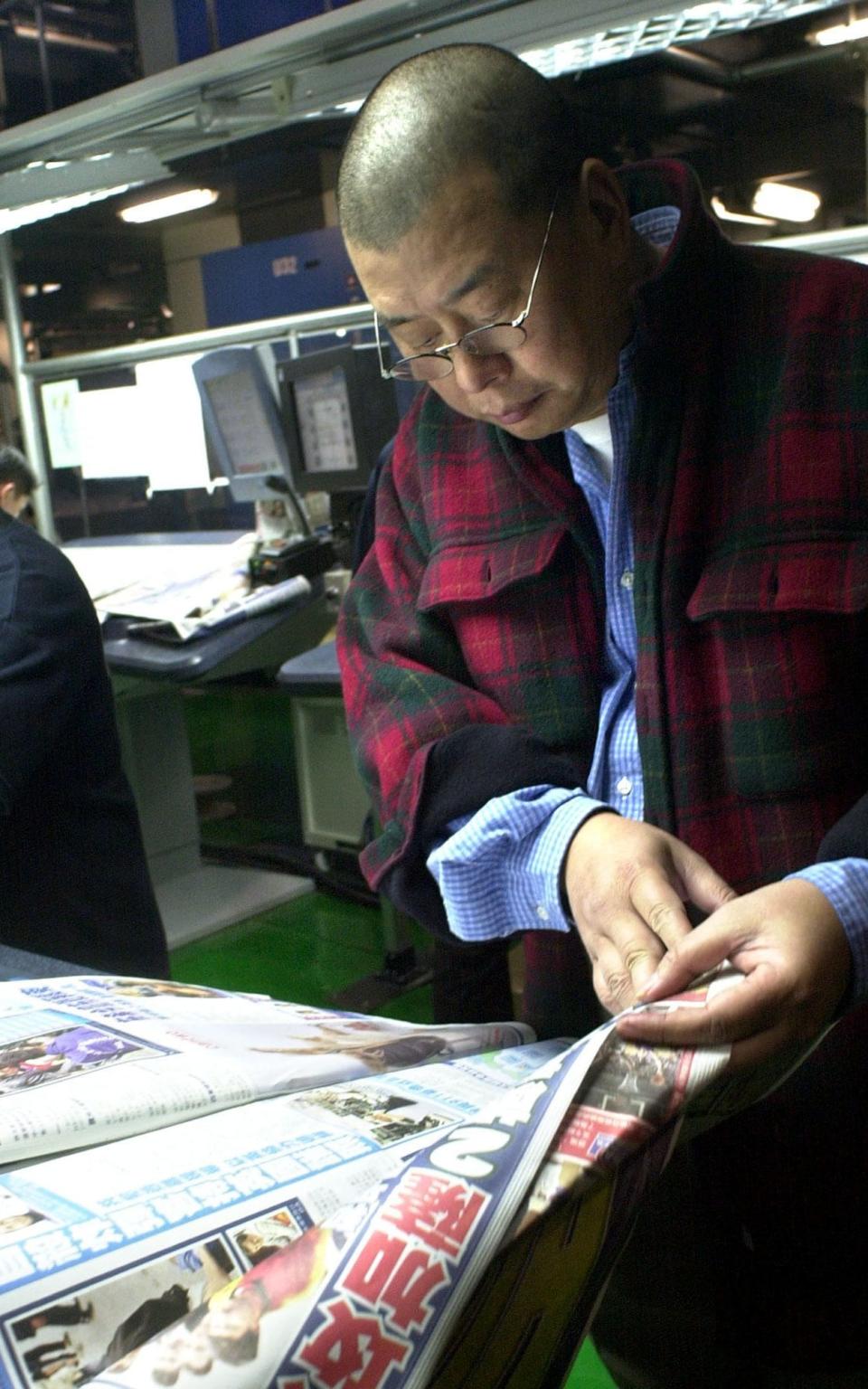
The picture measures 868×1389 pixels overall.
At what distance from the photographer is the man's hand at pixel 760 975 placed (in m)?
0.64

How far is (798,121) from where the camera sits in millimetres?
6098

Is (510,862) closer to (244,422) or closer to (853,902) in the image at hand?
(853,902)

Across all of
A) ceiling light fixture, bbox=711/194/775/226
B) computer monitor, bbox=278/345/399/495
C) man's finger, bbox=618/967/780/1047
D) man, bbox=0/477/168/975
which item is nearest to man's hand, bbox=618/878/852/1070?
man's finger, bbox=618/967/780/1047

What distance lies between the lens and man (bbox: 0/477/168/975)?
2.06m

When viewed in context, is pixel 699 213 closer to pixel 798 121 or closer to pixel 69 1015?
pixel 69 1015

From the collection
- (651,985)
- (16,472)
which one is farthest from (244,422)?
(651,985)

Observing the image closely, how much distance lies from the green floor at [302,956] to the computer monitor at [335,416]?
4.00 ft

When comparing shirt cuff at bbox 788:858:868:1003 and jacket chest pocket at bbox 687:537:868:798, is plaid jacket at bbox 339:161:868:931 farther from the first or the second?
shirt cuff at bbox 788:858:868:1003

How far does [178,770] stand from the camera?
374cm

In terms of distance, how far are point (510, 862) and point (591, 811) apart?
88 mm

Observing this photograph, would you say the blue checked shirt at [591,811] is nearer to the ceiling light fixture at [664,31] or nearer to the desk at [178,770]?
the ceiling light fixture at [664,31]

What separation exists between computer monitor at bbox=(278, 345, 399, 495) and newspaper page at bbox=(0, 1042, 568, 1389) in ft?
7.86

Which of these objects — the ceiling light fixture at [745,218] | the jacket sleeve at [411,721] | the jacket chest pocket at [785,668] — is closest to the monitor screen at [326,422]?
the jacket sleeve at [411,721]

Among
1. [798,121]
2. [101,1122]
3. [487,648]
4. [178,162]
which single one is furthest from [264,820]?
[798,121]
